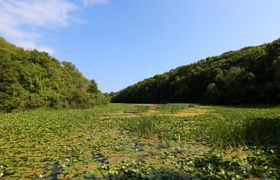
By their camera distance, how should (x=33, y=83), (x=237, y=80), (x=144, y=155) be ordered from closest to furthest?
1. (x=144, y=155)
2. (x=33, y=83)
3. (x=237, y=80)

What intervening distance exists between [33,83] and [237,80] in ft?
93.8

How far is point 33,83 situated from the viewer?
93.6ft

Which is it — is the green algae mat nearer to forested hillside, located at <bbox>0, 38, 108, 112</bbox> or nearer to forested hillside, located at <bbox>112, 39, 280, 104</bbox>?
forested hillside, located at <bbox>0, 38, 108, 112</bbox>

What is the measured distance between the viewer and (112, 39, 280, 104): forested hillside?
39500 millimetres

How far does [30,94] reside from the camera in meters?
27.5

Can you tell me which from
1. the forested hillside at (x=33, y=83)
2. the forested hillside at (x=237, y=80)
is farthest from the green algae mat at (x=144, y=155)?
the forested hillside at (x=237, y=80)

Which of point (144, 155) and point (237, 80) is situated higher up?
point (237, 80)

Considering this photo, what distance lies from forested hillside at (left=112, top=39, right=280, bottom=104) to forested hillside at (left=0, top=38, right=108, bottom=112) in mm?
20950

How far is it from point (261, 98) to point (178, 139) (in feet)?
108

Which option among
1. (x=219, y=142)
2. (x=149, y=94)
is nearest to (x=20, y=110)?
(x=219, y=142)

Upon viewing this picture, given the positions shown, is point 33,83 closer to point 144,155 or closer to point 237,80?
point 144,155

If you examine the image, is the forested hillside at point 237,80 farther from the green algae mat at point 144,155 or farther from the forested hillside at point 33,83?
the green algae mat at point 144,155

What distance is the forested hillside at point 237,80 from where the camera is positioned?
3950cm

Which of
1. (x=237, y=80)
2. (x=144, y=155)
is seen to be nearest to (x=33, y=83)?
(x=144, y=155)
